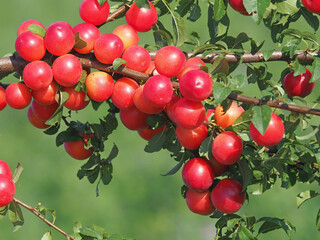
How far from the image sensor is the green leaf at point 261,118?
33.0 inches

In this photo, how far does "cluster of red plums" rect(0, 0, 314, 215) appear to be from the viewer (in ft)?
2.99

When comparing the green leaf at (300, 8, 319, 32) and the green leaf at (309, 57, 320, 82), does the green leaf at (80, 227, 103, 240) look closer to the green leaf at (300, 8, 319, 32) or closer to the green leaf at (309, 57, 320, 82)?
the green leaf at (309, 57, 320, 82)

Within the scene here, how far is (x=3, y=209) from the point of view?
1.06m

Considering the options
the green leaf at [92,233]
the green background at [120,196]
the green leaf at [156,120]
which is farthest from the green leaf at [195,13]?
the green background at [120,196]

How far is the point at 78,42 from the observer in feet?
3.29

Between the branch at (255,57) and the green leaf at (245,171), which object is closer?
the green leaf at (245,171)

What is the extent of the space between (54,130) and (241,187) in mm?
413

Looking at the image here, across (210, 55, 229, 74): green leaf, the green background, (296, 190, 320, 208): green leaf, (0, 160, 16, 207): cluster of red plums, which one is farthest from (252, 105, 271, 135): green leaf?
the green background

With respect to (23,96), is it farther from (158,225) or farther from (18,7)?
(18,7)

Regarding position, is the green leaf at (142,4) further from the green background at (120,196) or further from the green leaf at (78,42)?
the green background at (120,196)

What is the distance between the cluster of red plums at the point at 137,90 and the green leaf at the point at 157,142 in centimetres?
3

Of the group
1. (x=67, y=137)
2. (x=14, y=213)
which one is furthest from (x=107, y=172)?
(x=14, y=213)

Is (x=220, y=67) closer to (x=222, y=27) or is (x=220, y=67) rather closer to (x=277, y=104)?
(x=277, y=104)

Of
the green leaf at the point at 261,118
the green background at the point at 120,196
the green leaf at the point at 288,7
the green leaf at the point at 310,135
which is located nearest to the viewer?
the green leaf at the point at 261,118
